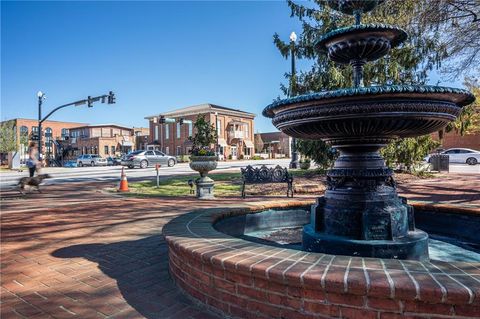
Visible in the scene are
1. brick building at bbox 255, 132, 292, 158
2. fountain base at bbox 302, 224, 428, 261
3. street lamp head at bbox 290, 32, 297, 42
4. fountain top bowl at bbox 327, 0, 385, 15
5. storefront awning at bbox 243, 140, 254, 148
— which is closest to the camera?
fountain base at bbox 302, 224, 428, 261

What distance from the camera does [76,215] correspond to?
288 inches

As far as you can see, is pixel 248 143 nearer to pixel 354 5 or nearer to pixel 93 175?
pixel 93 175

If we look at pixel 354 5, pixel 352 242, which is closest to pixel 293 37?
pixel 354 5

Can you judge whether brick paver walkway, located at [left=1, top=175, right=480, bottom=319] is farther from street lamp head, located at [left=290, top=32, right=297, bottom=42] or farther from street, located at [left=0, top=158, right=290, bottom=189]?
street lamp head, located at [left=290, top=32, right=297, bottom=42]

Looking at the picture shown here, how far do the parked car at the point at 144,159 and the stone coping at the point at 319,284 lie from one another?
29757 millimetres

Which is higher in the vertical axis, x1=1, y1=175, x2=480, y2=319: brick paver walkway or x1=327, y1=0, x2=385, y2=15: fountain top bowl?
x1=327, y1=0, x2=385, y2=15: fountain top bowl

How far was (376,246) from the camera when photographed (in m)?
3.00

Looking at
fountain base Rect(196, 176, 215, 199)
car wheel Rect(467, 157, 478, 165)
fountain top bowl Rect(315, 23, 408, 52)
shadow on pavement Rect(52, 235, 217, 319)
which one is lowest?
shadow on pavement Rect(52, 235, 217, 319)

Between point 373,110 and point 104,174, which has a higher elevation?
point 373,110

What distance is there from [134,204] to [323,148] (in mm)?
9143

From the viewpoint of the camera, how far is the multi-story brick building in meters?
57.8

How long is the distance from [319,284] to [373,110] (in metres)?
1.49

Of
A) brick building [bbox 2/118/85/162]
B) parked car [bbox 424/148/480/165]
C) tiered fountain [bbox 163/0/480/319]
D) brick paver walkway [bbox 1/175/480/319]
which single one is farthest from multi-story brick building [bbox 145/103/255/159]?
tiered fountain [bbox 163/0/480/319]

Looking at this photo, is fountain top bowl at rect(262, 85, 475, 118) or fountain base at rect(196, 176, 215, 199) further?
fountain base at rect(196, 176, 215, 199)
